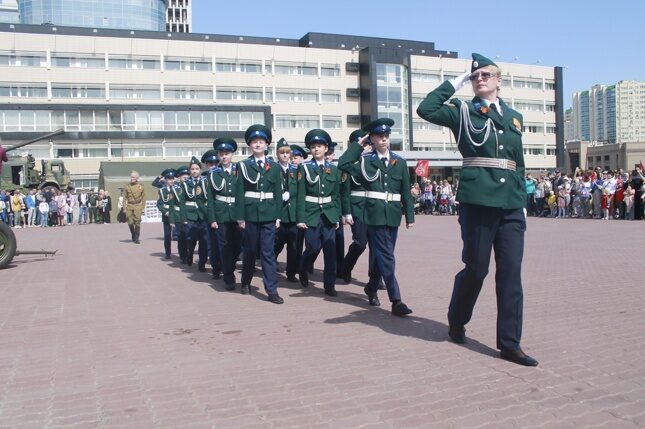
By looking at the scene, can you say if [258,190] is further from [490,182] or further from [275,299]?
[490,182]

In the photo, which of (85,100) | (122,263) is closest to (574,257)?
(122,263)

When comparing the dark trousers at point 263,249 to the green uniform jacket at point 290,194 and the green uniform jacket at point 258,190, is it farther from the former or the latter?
the green uniform jacket at point 290,194

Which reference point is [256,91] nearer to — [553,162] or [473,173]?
[553,162]

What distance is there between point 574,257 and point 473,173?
286 inches

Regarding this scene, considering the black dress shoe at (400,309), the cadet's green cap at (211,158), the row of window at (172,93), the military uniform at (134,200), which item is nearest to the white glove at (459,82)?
the black dress shoe at (400,309)

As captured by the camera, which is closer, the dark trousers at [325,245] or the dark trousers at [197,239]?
the dark trousers at [325,245]

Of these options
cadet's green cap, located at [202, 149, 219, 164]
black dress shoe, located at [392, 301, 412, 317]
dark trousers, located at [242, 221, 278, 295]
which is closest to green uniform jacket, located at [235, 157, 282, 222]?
dark trousers, located at [242, 221, 278, 295]

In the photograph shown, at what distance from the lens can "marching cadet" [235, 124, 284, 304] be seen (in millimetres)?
7586

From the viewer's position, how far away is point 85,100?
6106 cm

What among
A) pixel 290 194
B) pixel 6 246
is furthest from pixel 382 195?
pixel 6 246

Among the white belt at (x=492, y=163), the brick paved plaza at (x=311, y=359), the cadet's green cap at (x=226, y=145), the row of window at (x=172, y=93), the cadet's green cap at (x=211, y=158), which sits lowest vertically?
the brick paved plaza at (x=311, y=359)

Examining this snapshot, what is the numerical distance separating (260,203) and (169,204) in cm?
604

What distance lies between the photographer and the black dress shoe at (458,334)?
17.3 feet

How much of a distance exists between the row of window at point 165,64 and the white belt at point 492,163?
2461 inches
